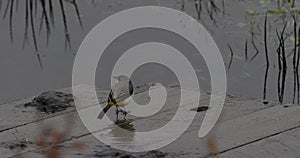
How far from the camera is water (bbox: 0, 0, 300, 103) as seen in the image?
3762 millimetres

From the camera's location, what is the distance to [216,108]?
1.94 meters

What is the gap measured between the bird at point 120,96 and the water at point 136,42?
1.65 metres

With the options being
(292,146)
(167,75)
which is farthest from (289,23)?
(292,146)

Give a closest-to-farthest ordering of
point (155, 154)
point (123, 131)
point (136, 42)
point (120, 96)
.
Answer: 1. point (155, 154)
2. point (123, 131)
3. point (120, 96)
4. point (136, 42)

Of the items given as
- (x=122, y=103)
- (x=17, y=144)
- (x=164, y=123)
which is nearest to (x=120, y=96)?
(x=122, y=103)

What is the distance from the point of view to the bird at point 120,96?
6.31 feet

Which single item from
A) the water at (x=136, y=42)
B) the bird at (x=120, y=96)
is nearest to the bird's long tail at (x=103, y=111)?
the bird at (x=120, y=96)

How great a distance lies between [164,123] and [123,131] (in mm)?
112

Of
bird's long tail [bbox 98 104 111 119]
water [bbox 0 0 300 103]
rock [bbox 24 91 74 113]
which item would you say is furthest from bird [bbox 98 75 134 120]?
water [bbox 0 0 300 103]

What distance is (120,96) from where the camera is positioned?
1.94 metres

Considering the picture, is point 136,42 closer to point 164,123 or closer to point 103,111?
point 103,111

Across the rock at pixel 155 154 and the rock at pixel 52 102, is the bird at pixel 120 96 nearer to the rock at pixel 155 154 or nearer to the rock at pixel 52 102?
the rock at pixel 52 102

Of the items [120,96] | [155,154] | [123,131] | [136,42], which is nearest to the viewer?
[155,154]

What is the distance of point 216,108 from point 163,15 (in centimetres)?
250
